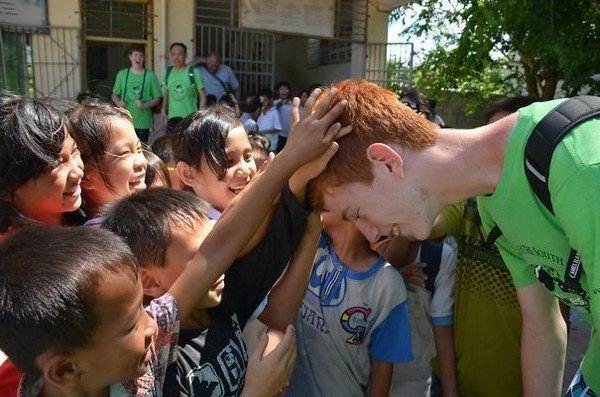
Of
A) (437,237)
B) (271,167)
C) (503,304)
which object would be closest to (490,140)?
(271,167)

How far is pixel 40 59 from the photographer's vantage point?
7.89 meters

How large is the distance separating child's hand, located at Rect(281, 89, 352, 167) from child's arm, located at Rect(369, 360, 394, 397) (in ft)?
2.71

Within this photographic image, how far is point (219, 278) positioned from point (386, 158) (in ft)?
1.69

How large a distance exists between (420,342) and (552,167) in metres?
1.12

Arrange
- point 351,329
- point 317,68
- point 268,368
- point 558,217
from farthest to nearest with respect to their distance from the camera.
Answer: point 317,68 < point 351,329 < point 268,368 < point 558,217

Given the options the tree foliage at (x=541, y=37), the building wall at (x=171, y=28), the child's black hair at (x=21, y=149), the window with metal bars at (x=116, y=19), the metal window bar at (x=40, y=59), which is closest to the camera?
the child's black hair at (x=21, y=149)

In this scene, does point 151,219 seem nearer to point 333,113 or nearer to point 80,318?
point 80,318

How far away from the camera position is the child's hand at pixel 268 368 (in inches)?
50.9

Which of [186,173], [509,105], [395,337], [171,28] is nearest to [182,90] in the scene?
[171,28]

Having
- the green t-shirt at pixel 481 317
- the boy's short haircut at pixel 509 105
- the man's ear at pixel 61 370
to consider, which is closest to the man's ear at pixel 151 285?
the man's ear at pixel 61 370

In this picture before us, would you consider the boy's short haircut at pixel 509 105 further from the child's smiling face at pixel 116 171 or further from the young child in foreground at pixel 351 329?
the child's smiling face at pixel 116 171

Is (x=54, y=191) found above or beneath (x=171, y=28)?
beneath

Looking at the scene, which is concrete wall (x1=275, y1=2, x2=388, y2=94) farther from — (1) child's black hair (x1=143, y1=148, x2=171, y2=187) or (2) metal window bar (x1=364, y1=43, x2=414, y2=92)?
(1) child's black hair (x1=143, y1=148, x2=171, y2=187)

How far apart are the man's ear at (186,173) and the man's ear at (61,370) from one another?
1.25 metres
